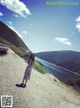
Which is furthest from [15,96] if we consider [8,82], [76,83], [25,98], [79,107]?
[76,83]

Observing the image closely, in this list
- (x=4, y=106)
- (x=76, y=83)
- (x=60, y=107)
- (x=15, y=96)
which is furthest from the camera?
(x=76, y=83)

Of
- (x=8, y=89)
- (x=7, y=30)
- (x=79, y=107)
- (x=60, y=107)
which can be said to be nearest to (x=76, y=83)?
(x=79, y=107)

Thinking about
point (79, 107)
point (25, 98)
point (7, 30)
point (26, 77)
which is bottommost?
point (79, 107)

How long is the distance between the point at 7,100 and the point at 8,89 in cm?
357

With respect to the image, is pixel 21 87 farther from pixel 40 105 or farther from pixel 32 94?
pixel 40 105

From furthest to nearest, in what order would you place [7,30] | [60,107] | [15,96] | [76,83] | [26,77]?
[7,30] → [76,83] → [26,77] → [60,107] → [15,96]

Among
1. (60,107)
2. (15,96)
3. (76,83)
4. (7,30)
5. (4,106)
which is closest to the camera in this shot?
(4,106)

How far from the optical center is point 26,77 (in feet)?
60.8

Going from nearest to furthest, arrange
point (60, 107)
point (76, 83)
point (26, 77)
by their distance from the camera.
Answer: point (60, 107) → point (26, 77) → point (76, 83)

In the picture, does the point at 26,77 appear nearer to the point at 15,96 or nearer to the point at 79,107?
the point at 15,96

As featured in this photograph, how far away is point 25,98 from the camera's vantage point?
15.0m

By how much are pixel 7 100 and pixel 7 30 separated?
17129 centimetres

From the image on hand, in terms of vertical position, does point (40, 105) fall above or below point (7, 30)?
below

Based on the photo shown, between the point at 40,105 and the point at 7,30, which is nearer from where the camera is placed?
the point at 40,105
